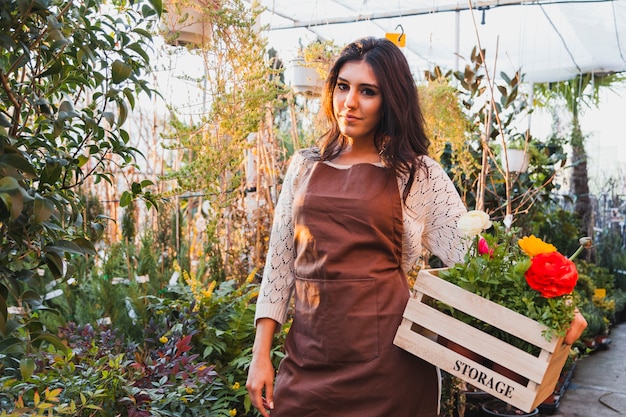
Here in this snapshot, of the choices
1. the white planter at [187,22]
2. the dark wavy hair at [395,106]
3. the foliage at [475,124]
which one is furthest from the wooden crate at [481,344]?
the white planter at [187,22]

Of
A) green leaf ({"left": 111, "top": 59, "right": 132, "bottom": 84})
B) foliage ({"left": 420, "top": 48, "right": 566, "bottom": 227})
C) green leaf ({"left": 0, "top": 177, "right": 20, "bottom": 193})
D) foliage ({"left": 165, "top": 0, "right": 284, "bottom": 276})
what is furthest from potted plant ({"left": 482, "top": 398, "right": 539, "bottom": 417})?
green leaf ({"left": 0, "top": 177, "right": 20, "bottom": 193})

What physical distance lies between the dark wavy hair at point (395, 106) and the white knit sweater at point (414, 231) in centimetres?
4

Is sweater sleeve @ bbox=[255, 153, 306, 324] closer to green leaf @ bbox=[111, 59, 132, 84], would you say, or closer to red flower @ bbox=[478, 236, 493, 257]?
red flower @ bbox=[478, 236, 493, 257]

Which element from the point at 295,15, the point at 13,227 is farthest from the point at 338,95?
the point at 295,15

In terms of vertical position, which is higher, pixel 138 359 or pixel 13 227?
pixel 13 227

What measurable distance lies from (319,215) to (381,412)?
48 centimetres

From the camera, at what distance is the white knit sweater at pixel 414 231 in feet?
5.63

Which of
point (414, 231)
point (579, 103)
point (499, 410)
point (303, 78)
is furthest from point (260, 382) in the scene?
point (579, 103)

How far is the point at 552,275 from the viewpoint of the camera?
137 cm

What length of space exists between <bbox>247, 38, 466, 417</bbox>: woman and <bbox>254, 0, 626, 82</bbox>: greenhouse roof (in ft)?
12.3

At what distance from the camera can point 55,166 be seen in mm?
1278

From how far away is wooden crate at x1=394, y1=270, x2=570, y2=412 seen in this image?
1.39m

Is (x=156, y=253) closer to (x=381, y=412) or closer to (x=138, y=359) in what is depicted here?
(x=138, y=359)

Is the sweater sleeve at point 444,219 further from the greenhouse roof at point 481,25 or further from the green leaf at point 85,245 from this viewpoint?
the greenhouse roof at point 481,25
